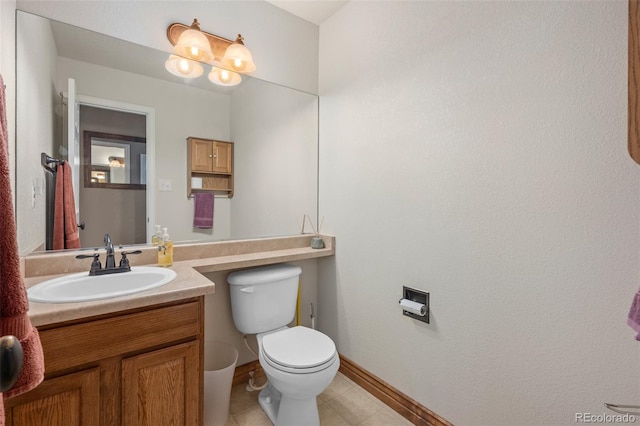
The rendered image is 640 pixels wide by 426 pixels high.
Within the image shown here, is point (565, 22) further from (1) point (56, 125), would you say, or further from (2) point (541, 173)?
(1) point (56, 125)

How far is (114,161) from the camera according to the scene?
5.05ft

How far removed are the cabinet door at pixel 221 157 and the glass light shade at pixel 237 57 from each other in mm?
478

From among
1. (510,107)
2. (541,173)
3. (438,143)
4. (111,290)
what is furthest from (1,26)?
(541,173)

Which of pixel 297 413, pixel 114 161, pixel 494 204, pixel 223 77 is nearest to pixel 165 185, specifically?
pixel 114 161

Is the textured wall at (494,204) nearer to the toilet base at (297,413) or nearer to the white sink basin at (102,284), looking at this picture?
the toilet base at (297,413)

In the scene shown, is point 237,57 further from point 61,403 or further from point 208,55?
point 61,403

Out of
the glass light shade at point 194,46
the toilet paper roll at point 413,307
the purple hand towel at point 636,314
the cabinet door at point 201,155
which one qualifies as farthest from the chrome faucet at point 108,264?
the purple hand towel at point 636,314

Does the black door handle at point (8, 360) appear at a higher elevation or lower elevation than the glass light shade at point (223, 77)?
lower

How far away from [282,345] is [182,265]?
668mm

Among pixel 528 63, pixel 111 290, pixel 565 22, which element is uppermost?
pixel 565 22

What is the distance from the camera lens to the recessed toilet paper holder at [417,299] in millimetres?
1523

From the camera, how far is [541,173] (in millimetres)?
1148

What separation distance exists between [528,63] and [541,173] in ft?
1.46

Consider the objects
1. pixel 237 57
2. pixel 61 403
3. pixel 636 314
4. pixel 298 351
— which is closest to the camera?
pixel 636 314
